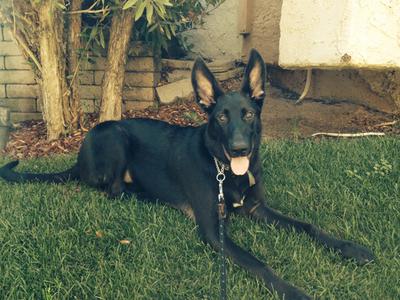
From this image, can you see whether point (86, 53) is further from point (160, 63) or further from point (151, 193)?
point (151, 193)

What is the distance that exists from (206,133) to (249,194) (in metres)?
0.52

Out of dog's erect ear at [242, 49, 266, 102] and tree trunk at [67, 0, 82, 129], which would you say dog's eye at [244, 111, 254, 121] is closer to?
dog's erect ear at [242, 49, 266, 102]

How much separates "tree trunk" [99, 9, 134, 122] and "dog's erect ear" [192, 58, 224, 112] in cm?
216

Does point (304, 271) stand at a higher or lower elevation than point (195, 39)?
lower

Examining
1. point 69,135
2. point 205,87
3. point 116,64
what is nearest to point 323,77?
point 116,64

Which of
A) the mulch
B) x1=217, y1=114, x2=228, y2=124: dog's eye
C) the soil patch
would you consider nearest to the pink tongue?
x1=217, y1=114, x2=228, y2=124: dog's eye

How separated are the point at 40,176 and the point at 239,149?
1982 mm

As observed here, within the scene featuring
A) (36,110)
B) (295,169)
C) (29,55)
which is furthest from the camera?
(36,110)

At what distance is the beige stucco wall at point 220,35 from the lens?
22.7 ft

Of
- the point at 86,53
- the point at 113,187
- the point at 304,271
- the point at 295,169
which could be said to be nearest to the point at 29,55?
the point at 86,53

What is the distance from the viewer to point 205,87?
10.7ft

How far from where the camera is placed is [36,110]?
241 inches

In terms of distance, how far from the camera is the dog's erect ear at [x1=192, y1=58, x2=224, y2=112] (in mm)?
3221

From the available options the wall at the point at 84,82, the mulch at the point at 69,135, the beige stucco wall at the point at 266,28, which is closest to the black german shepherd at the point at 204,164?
the mulch at the point at 69,135
